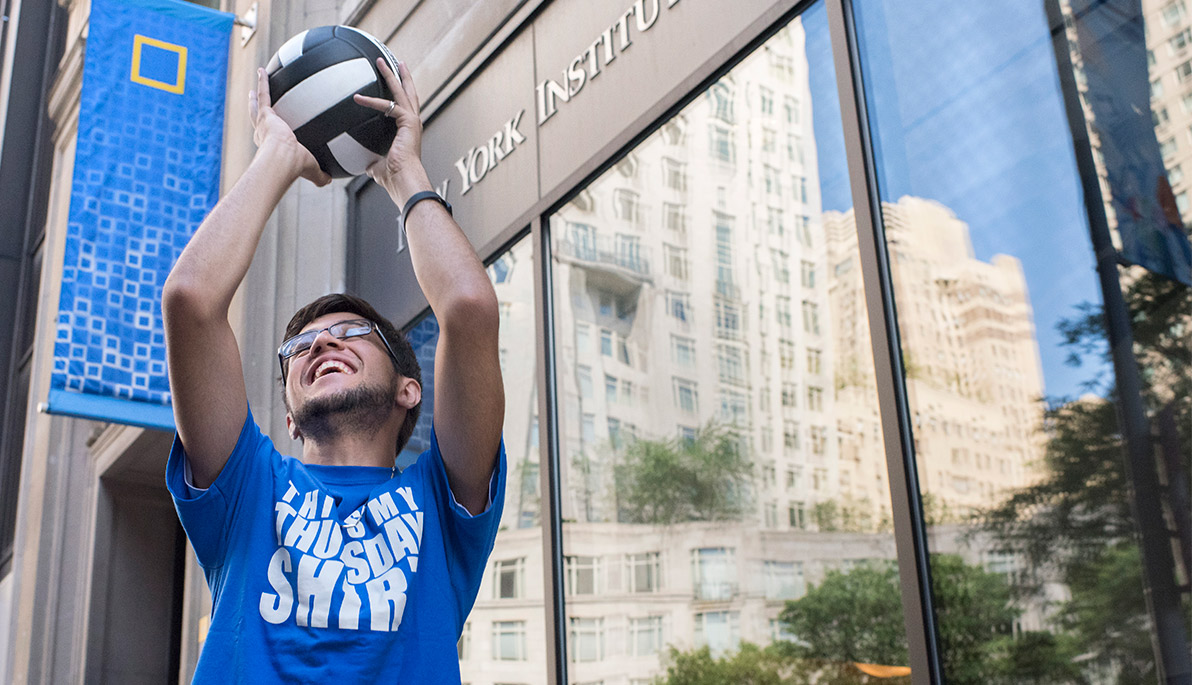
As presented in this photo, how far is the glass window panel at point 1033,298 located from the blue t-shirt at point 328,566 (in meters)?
1.87

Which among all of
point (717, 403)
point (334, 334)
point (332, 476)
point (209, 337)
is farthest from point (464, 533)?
point (717, 403)

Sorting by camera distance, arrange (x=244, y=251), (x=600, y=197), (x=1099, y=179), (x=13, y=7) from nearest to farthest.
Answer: (x=244, y=251), (x=1099, y=179), (x=600, y=197), (x=13, y=7)

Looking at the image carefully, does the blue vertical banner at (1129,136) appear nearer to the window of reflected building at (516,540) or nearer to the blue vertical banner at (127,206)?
the window of reflected building at (516,540)

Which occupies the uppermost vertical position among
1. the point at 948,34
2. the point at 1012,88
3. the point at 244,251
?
the point at 948,34

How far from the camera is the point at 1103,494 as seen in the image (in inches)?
131

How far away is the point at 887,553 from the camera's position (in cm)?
508

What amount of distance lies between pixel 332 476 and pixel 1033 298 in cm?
237

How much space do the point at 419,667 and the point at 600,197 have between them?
3826 millimetres

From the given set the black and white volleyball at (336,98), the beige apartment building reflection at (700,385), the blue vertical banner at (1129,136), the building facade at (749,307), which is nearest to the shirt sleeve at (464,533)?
the black and white volleyball at (336,98)

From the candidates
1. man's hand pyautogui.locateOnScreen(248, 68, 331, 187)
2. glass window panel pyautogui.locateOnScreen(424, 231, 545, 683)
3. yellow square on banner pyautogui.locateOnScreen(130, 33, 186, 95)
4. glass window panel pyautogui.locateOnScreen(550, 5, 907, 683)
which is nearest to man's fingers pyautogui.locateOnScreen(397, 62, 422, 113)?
man's hand pyautogui.locateOnScreen(248, 68, 331, 187)

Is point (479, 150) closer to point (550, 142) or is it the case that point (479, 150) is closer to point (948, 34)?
point (550, 142)

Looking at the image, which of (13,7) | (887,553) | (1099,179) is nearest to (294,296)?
(887,553)

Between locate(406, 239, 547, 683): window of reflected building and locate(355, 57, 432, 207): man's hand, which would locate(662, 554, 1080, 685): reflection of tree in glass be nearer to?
locate(406, 239, 547, 683): window of reflected building

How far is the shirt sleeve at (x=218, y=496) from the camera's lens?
2240 millimetres
